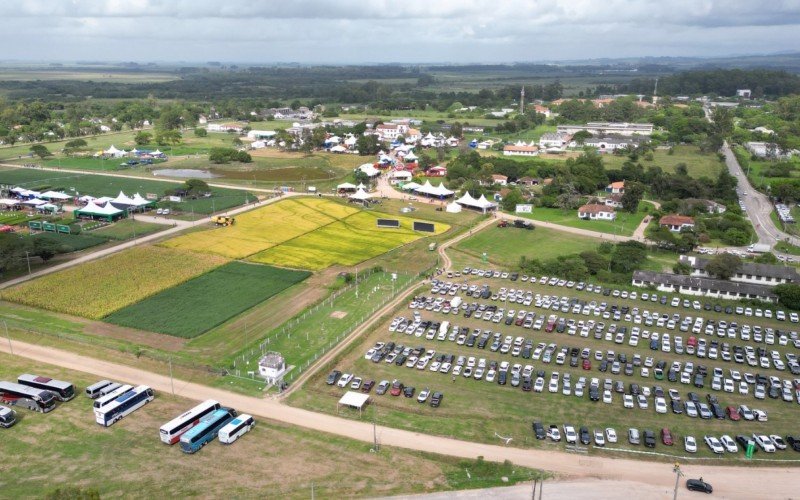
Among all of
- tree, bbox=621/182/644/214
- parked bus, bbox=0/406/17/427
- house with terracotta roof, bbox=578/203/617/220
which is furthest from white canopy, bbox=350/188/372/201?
parked bus, bbox=0/406/17/427

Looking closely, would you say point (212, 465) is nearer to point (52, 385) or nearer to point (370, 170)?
point (52, 385)

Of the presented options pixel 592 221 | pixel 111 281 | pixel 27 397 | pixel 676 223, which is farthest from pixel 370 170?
pixel 27 397

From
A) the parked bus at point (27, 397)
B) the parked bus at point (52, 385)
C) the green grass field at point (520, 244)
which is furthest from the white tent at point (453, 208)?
the parked bus at point (27, 397)

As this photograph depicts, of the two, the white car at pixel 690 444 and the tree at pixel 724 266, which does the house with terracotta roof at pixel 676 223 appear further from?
the white car at pixel 690 444

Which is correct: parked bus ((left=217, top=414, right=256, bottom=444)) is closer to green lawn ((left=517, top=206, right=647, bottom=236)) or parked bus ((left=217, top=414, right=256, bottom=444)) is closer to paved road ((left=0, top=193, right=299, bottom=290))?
paved road ((left=0, top=193, right=299, bottom=290))

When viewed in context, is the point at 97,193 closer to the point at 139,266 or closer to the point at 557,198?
the point at 139,266

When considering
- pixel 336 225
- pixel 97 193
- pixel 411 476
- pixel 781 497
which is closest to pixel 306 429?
pixel 411 476
